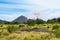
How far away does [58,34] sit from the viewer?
3225 cm

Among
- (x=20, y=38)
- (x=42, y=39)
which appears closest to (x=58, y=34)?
(x=42, y=39)

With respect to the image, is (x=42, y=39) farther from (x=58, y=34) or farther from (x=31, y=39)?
(x=58, y=34)

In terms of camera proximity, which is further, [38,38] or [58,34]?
[58,34]

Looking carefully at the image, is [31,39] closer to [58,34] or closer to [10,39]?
[10,39]

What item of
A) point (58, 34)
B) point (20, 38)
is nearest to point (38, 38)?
point (20, 38)

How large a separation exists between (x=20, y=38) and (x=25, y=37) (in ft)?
2.33

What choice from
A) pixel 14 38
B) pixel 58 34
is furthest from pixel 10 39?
pixel 58 34

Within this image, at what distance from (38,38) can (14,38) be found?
3.59m

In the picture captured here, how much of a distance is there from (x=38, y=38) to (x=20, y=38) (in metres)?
2.41

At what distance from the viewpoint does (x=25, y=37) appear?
94.7 feet

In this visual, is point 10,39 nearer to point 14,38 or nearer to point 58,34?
point 14,38

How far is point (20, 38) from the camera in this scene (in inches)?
1128

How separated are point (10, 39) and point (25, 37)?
82.5 inches

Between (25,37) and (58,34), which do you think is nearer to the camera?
(25,37)
